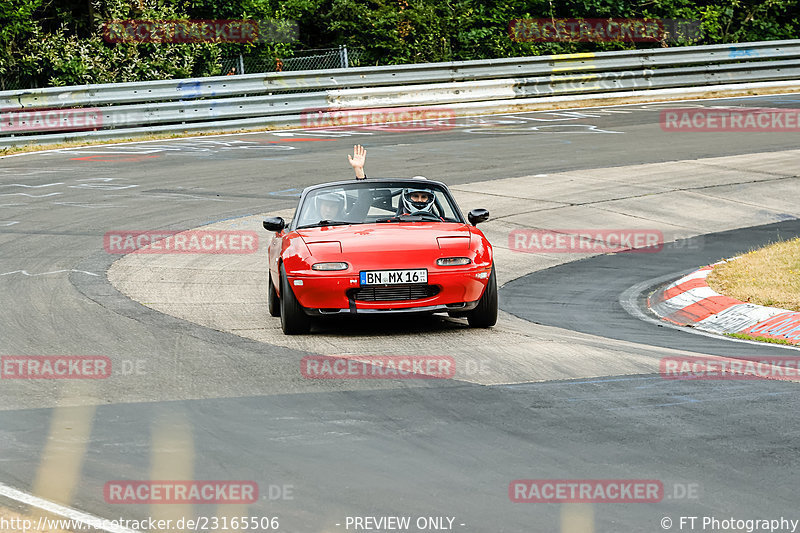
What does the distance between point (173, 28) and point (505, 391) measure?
23687mm

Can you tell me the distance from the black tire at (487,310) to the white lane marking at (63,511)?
17.1ft

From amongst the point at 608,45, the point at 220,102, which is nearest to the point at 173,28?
the point at 220,102

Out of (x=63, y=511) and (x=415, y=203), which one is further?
(x=415, y=203)

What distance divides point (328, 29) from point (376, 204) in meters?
22.0

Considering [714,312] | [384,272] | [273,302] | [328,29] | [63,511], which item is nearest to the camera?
[63,511]

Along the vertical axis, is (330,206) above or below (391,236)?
above

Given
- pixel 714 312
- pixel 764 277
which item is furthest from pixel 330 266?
pixel 764 277

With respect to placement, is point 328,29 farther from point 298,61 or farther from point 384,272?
point 384,272

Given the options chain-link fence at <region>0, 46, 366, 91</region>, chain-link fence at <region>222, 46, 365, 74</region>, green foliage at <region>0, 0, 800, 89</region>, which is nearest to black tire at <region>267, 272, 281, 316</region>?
green foliage at <region>0, 0, 800, 89</region>

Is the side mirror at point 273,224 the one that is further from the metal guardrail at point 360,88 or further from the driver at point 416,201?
the metal guardrail at point 360,88

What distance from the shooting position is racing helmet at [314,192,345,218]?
1084 centimetres

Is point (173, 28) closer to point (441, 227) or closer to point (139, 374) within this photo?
point (441, 227)

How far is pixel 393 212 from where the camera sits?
1082 cm

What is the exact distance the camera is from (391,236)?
9984mm
